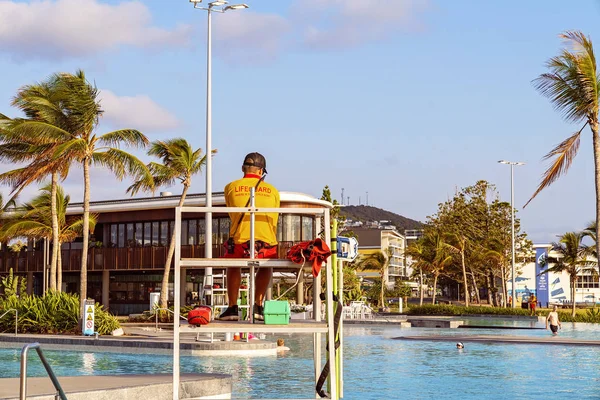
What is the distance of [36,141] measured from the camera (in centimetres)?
3206

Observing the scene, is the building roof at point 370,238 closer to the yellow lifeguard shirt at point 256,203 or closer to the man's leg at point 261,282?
the man's leg at point 261,282

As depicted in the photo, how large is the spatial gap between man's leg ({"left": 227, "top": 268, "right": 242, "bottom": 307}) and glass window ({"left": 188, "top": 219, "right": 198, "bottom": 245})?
39.7 metres

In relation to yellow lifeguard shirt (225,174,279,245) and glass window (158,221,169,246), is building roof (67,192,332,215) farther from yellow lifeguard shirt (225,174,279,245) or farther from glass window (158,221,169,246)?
yellow lifeguard shirt (225,174,279,245)

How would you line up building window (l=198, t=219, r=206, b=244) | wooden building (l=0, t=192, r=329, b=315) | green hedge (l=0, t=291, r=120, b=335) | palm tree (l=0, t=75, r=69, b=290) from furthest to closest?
1. building window (l=198, t=219, r=206, b=244)
2. wooden building (l=0, t=192, r=329, b=315)
3. palm tree (l=0, t=75, r=69, b=290)
4. green hedge (l=0, t=291, r=120, b=335)

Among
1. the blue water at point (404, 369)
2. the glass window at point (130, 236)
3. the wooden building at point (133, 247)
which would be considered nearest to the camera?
the blue water at point (404, 369)

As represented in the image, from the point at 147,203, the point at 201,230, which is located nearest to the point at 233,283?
the point at 201,230

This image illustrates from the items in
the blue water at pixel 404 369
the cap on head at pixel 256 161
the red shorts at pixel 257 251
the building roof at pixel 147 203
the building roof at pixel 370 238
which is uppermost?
the building roof at pixel 370 238

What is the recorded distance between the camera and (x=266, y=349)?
21.8 metres

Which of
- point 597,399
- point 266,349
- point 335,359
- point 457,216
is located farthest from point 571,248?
point 335,359

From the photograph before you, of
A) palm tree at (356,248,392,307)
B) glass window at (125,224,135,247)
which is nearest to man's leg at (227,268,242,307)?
glass window at (125,224,135,247)

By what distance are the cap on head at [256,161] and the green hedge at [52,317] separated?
20.8 m

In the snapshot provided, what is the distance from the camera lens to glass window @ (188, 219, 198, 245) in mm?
47219

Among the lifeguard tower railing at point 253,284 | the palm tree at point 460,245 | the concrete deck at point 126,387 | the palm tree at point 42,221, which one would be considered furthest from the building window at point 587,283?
the lifeguard tower railing at point 253,284

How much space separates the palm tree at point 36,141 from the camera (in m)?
30.5
